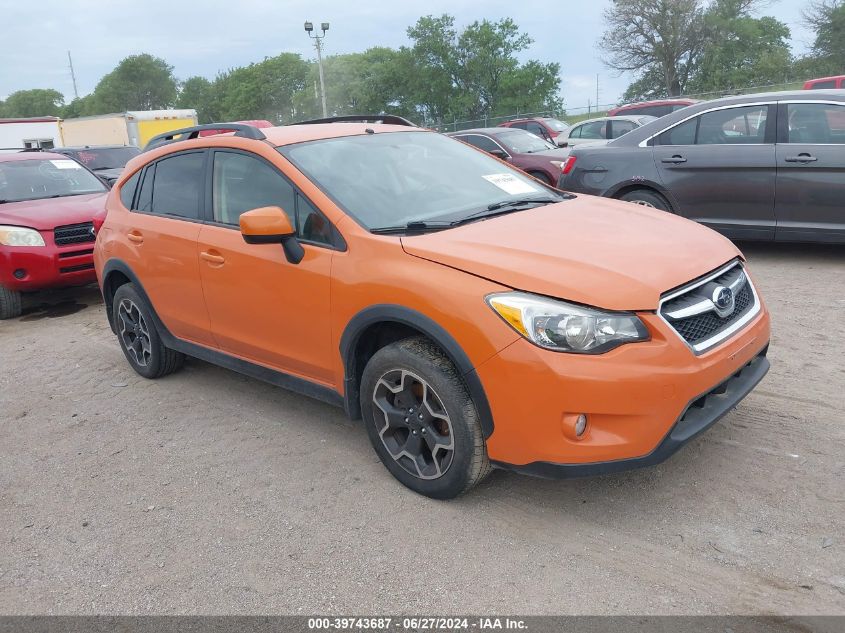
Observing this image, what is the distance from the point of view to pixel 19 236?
7.50 meters

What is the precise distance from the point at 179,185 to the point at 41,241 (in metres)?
3.66

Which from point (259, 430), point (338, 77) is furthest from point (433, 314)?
Answer: point (338, 77)

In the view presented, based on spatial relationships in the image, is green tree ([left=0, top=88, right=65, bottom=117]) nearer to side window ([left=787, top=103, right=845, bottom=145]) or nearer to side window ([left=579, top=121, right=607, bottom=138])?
side window ([left=579, top=121, right=607, bottom=138])

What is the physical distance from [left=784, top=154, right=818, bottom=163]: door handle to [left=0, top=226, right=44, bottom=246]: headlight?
7.31 meters

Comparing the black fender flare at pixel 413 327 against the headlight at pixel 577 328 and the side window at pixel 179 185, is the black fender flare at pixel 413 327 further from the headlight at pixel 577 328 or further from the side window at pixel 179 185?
the side window at pixel 179 185

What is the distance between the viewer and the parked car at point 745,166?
664 centimetres

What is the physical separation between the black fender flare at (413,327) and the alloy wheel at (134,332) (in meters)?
2.19

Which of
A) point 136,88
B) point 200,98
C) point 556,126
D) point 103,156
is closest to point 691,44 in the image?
point 556,126

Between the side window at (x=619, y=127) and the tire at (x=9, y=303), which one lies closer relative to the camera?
the tire at (x=9, y=303)

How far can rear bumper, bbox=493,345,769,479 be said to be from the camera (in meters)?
2.91

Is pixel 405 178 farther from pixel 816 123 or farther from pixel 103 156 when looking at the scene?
pixel 103 156

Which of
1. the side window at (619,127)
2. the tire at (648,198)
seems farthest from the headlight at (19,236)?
the side window at (619,127)

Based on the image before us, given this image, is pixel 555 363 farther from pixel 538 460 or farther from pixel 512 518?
pixel 512 518

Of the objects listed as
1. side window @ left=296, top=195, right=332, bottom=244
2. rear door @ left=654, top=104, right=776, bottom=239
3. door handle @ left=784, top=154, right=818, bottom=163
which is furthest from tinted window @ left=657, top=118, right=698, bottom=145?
side window @ left=296, top=195, right=332, bottom=244
